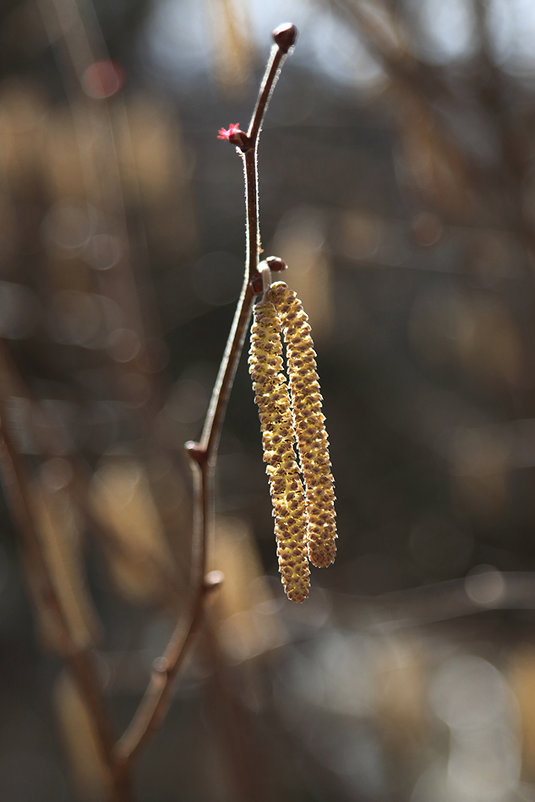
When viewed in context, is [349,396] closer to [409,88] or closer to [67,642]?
[409,88]

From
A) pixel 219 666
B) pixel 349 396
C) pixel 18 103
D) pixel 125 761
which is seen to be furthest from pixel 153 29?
pixel 125 761

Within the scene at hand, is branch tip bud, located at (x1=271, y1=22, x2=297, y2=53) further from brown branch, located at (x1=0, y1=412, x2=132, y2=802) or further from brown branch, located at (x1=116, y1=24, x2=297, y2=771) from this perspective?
brown branch, located at (x1=0, y1=412, x2=132, y2=802)

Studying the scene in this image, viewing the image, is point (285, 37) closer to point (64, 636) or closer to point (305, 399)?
point (305, 399)

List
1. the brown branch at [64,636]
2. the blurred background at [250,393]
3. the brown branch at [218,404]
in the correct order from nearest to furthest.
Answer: the brown branch at [218,404]
the brown branch at [64,636]
the blurred background at [250,393]

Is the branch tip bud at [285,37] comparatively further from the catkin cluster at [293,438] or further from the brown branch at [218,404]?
the catkin cluster at [293,438]

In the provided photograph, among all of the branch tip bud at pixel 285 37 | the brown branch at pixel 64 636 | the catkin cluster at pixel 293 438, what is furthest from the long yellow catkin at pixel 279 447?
the brown branch at pixel 64 636

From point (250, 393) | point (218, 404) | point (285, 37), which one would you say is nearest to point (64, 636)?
point (218, 404)

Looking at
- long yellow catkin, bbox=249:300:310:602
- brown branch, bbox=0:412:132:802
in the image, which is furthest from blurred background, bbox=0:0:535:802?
long yellow catkin, bbox=249:300:310:602
